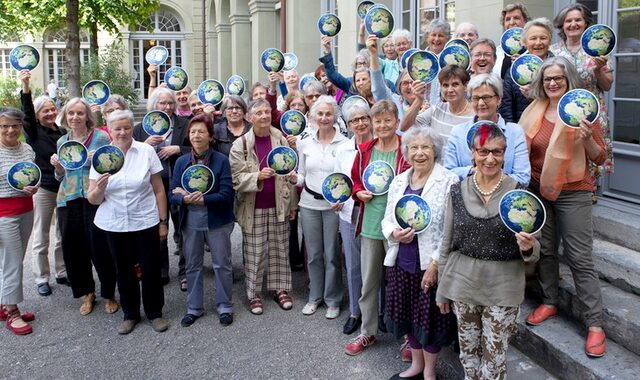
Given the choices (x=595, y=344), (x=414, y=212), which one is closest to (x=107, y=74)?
(x=414, y=212)

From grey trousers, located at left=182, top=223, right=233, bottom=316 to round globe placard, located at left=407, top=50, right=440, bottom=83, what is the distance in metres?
1.94

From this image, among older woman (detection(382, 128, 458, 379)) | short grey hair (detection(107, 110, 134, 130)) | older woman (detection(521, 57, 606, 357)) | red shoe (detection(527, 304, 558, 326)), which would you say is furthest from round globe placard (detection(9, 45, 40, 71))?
red shoe (detection(527, 304, 558, 326))

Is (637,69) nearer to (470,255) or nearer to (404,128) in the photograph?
(404,128)

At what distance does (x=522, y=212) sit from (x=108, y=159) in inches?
118

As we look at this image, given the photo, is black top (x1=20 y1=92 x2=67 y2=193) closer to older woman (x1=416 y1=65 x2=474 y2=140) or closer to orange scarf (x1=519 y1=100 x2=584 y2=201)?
older woman (x1=416 y1=65 x2=474 y2=140)

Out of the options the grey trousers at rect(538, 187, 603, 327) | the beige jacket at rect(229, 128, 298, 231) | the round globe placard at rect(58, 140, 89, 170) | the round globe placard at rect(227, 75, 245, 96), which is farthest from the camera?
the round globe placard at rect(227, 75, 245, 96)

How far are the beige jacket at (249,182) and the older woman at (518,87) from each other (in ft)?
6.18

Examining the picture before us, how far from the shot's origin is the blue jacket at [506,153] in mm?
3605

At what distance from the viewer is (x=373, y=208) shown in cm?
426

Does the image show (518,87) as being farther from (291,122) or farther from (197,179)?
(197,179)

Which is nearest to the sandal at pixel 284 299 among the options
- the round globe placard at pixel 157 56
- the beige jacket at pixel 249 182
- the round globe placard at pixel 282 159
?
the beige jacket at pixel 249 182

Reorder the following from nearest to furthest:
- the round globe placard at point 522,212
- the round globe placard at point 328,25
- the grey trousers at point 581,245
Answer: the round globe placard at point 522,212
the grey trousers at point 581,245
the round globe placard at point 328,25

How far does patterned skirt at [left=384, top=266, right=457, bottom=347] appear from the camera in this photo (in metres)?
3.72

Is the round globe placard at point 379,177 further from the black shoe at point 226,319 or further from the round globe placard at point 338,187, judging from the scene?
the black shoe at point 226,319
